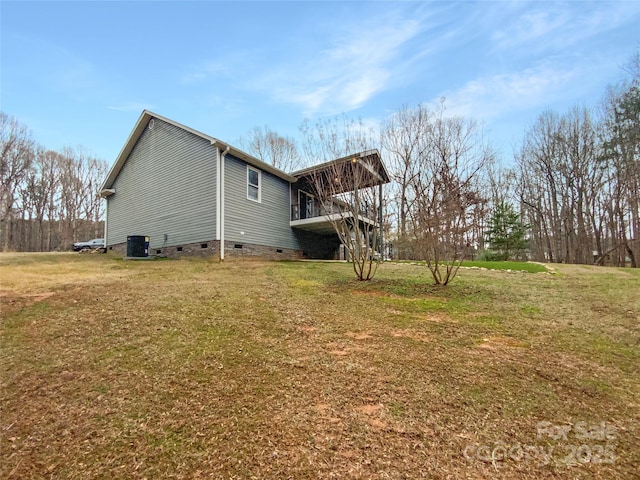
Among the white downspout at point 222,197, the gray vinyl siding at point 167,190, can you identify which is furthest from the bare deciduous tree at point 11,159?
the white downspout at point 222,197

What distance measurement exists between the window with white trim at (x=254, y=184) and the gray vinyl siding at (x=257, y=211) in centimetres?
19

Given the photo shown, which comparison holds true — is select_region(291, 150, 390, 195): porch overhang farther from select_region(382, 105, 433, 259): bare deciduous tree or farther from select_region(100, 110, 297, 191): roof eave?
select_region(100, 110, 297, 191): roof eave

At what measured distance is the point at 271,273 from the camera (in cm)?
882

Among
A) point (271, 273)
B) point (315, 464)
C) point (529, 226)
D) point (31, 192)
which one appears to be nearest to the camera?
point (315, 464)

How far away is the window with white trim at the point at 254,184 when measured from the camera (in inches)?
531

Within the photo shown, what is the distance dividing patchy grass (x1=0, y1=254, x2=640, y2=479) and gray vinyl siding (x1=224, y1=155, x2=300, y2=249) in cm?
763

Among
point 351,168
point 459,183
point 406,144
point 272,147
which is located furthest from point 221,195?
point 272,147

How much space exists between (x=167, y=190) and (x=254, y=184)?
4083mm

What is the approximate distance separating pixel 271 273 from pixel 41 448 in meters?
6.92

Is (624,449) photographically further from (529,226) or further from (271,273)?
(529,226)

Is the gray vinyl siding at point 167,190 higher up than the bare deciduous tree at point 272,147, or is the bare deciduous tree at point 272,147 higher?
the bare deciduous tree at point 272,147

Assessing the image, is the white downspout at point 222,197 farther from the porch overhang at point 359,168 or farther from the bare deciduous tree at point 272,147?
the bare deciduous tree at point 272,147

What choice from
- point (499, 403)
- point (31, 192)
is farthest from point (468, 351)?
point (31, 192)

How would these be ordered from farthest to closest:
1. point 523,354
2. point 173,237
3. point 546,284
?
point 173,237, point 546,284, point 523,354
